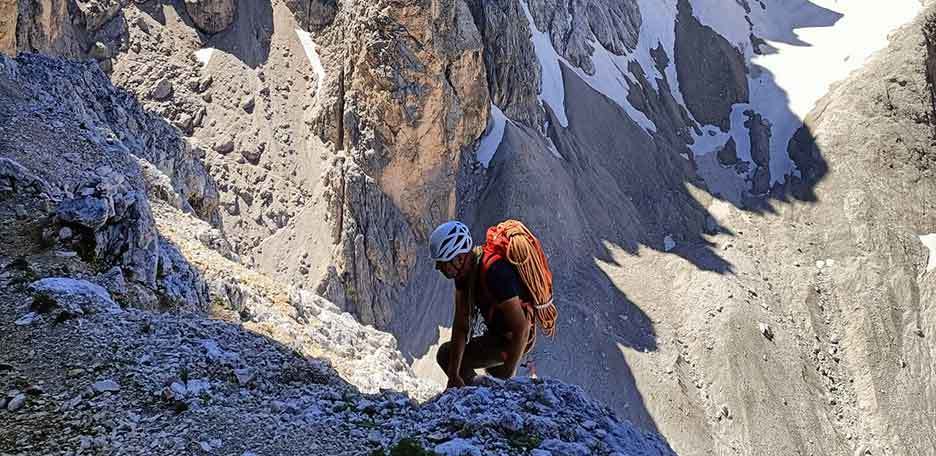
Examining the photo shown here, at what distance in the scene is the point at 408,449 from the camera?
16.1 ft

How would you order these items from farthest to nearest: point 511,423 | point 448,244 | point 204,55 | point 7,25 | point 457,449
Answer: point 204,55 → point 7,25 → point 448,244 → point 511,423 → point 457,449

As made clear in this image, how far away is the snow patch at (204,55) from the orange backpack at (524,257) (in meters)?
34.5

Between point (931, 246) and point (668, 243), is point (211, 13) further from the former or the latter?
point (931, 246)

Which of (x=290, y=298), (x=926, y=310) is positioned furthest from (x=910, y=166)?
(x=290, y=298)

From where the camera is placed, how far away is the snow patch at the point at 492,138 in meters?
41.1

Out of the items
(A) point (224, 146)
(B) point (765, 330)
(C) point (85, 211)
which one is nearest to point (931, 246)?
(B) point (765, 330)

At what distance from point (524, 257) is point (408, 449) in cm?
193

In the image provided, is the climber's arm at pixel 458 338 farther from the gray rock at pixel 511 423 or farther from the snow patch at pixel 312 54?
the snow patch at pixel 312 54

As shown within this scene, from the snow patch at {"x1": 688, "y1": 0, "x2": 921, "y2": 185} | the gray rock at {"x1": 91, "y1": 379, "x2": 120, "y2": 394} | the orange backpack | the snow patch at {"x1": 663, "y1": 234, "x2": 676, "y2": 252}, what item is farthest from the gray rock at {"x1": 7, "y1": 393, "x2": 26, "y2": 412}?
the snow patch at {"x1": 688, "y1": 0, "x2": 921, "y2": 185}

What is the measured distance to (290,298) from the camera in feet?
44.2

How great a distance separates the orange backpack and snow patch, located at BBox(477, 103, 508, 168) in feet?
114

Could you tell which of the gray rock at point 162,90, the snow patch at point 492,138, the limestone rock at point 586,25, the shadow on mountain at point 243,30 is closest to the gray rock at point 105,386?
the gray rock at point 162,90

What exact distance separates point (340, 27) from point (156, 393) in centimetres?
3506

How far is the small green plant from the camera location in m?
4.85
